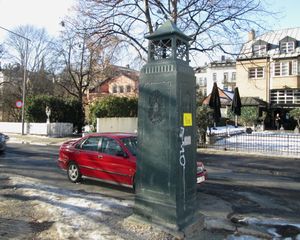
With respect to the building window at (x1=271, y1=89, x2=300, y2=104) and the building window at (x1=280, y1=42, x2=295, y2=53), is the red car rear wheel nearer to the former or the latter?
the building window at (x1=271, y1=89, x2=300, y2=104)

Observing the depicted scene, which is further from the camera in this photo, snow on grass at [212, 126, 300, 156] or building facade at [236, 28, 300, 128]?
building facade at [236, 28, 300, 128]

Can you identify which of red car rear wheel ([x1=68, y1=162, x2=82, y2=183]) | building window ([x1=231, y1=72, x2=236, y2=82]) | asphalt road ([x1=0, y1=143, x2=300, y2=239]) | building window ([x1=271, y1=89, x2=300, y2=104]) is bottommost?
asphalt road ([x1=0, y1=143, x2=300, y2=239])

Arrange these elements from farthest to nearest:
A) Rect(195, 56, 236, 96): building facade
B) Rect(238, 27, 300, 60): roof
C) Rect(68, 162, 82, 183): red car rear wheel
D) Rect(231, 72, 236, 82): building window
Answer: Rect(231, 72, 236, 82): building window
Rect(195, 56, 236, 96): building facade
Rect(238, 27, 300, 60): roof
Rect(68, 162, 82, 183): red car rear wheel

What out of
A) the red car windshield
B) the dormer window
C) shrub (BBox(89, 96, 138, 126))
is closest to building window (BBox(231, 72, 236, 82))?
the dormer window

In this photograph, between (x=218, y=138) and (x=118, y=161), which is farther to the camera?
(x=218, y=138)

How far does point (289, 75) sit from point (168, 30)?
35.9 m

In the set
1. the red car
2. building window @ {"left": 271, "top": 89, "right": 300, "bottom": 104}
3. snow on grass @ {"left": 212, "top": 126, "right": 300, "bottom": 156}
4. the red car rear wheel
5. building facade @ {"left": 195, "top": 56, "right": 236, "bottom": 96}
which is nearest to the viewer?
the red car

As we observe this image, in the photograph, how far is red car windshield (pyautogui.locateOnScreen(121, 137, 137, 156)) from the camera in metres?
8.58

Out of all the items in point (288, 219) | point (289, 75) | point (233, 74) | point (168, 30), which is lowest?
point (288, 219)

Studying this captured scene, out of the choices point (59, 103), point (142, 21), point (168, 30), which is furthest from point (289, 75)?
point (168, 30)

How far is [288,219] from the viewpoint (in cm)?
655

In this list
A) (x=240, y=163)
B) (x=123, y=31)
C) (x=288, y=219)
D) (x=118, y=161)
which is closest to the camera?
(x=288, y=219)

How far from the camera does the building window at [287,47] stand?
3881cm

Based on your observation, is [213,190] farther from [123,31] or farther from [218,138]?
[123,31]
